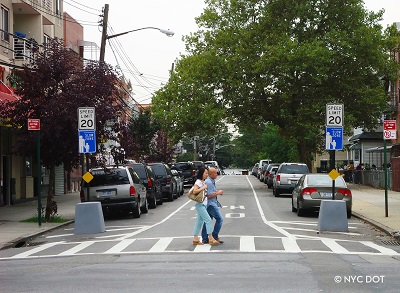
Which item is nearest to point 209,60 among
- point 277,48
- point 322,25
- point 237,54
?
point 237,54

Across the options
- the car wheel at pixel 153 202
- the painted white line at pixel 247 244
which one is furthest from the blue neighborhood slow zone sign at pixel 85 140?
the car wheel at pixel 153 202

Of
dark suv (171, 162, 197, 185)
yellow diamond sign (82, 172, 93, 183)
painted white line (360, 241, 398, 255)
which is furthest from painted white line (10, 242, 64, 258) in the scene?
dark suv (171, 162, 197, 185)

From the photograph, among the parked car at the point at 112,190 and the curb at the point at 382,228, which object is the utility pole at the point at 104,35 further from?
the curb at the point at 382,228

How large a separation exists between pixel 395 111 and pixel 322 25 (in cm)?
1164

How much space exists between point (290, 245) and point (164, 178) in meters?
17.5

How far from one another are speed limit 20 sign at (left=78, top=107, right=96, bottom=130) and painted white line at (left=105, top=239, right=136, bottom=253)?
4455mm

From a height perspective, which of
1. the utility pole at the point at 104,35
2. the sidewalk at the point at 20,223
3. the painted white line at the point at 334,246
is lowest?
the sidewalk at the point at 20,223

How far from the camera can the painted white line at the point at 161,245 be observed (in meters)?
13.5

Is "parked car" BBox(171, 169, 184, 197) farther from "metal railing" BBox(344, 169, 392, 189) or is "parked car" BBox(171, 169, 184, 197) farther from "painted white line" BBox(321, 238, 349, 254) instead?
"painted white line" BBox(321, 238, 349, 254)

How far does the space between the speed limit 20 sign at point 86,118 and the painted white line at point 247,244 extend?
5856 mm

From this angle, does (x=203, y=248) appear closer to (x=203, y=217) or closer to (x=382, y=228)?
(x=203, y=217)

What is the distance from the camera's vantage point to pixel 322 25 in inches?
1745

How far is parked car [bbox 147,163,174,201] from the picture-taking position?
3119cm

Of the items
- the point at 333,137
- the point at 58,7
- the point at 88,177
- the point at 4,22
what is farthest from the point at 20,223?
the point at 58,7
